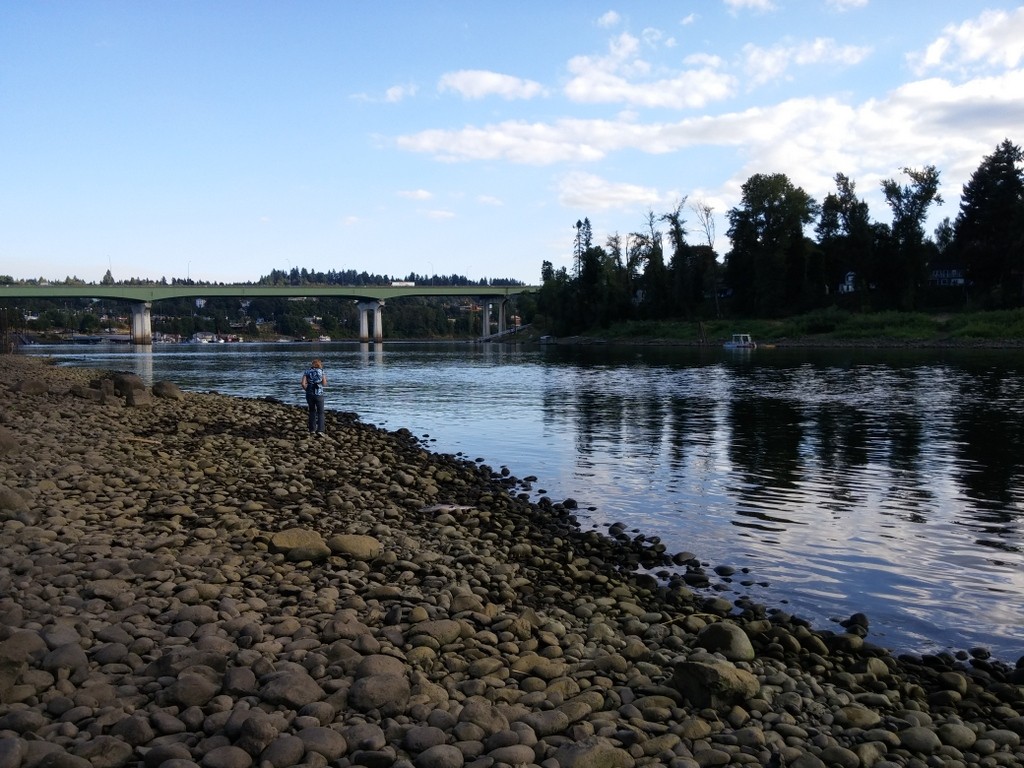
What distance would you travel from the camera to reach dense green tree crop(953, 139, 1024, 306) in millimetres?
96688

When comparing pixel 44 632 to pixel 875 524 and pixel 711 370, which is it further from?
pixel 711 370

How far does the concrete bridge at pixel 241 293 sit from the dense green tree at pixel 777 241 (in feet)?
218

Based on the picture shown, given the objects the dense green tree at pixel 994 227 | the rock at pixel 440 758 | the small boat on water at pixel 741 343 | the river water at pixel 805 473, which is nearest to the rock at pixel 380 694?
the rock at pixel 440 758

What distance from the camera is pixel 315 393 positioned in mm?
24234

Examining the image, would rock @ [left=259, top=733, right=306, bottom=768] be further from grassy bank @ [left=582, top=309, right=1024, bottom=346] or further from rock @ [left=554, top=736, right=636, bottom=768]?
grassy bank @ [left=582, top=309, right=1024, bottom=346]

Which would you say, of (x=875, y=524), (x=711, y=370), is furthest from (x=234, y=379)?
(x=875, y=524)

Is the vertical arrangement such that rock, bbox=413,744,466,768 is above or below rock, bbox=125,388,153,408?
below

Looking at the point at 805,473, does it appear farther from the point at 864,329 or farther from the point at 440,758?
the point at 864,329

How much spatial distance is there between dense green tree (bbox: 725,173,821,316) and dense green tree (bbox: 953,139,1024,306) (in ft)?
65.3

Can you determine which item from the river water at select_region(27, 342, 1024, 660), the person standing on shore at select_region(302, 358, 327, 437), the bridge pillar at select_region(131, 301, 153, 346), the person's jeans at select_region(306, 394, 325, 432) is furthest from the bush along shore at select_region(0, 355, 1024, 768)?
the bridge pillar at select_region(131, 301, 153, 346)

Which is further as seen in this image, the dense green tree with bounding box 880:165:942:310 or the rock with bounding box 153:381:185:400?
the dense green tree with bounding box 880:165:942:310

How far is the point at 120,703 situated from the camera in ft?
20.7

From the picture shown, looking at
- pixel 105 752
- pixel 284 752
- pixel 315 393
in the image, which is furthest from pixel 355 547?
Answer: pixel 315 393

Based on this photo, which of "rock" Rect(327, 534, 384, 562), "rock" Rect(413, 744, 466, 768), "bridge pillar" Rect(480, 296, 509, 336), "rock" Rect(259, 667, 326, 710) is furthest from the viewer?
"bridge pillar" Rect(480, 296, 509, 336)
